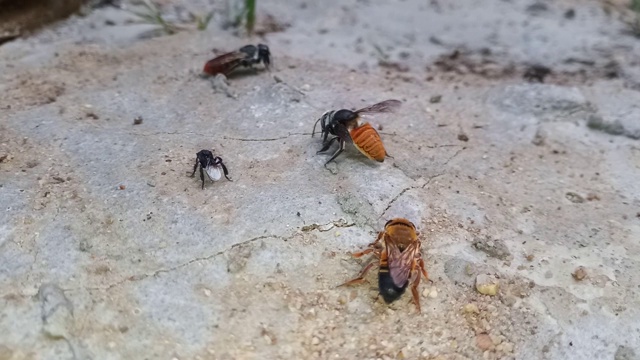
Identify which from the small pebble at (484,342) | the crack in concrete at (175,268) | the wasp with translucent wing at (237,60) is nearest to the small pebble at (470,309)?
the small pebble at (484,342)

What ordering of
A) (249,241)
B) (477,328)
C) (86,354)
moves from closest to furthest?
(86,354) → (477,328) → (249,241)

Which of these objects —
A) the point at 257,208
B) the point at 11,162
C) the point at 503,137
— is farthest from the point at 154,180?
the point at 503,137

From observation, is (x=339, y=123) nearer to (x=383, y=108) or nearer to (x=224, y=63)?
(x=383, y=108)

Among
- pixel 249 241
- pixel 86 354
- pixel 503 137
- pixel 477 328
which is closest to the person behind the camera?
pixel 86 354

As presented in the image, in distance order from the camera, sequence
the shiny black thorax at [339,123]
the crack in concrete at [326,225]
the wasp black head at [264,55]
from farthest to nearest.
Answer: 1. the wasp black head at [264,55]
2. the shiny black thorax at [339,123]
3. the crack in concrete at [326,225]

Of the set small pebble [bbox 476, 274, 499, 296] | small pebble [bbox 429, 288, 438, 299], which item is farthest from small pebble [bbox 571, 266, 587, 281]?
small pebble [bbox 429, 288, 438, 299]

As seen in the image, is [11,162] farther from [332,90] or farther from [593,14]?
[593,14]

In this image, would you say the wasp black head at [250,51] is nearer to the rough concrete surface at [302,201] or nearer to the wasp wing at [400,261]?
the rough concrete surface at [302,201]
